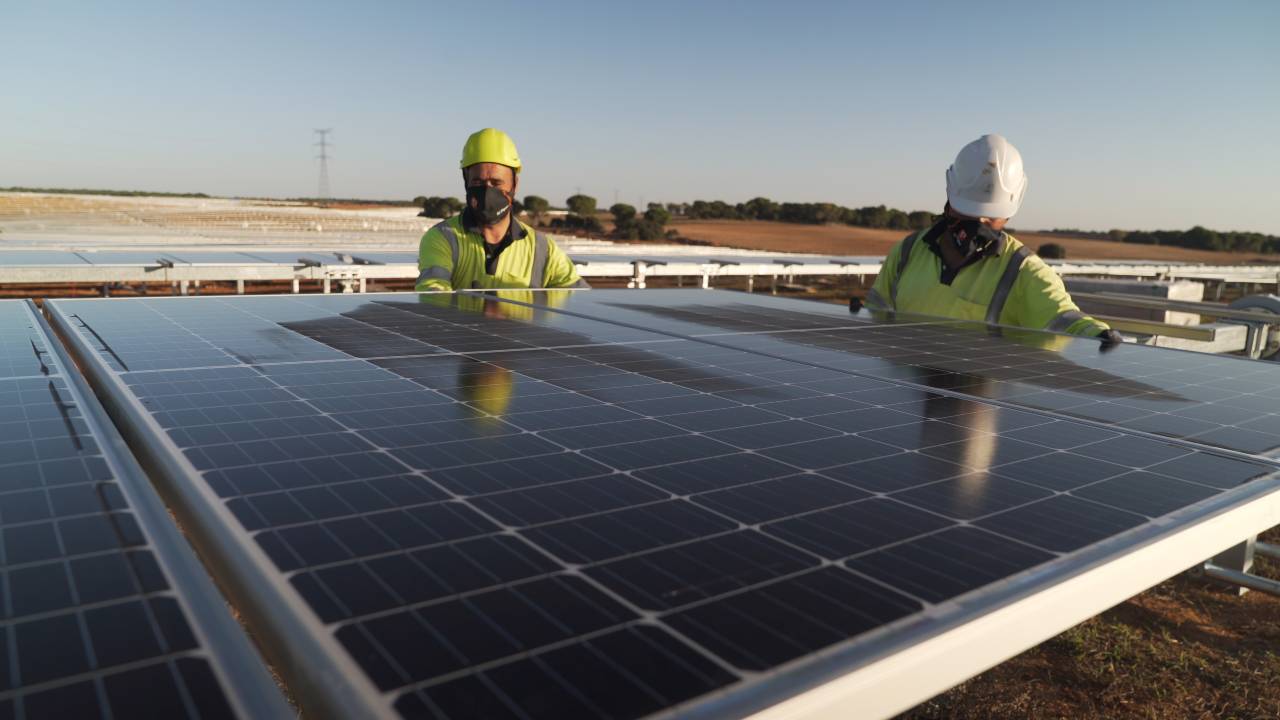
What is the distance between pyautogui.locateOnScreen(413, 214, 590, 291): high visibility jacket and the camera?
9.62 meters

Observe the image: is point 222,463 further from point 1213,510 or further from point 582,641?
point 1213,510

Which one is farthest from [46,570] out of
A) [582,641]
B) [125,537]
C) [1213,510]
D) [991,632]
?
[1213,510]

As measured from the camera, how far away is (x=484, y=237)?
9680 mm

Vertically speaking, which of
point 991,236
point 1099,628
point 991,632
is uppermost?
point 991,236

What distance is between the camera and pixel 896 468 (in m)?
3.05

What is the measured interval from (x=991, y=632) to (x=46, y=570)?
6.94 ft

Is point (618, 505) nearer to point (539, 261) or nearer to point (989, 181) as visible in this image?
point (989, 181)

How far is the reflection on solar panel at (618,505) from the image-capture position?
5.42 feet

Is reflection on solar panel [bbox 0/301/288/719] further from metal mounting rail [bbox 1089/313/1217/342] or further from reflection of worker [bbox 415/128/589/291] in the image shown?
metal mounting rail [bbox 1089/313/1217/342]

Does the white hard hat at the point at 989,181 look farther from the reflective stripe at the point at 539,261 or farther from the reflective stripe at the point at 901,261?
the reflective stripe at the point at 539,261

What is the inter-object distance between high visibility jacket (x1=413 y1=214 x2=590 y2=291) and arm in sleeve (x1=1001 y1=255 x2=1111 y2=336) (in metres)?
5.14

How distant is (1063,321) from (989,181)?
164cm

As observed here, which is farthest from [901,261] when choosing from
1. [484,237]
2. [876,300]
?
[484,237]

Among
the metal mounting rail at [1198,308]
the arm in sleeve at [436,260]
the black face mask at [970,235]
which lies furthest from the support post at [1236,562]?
the arm in sleeve at [436,260]
